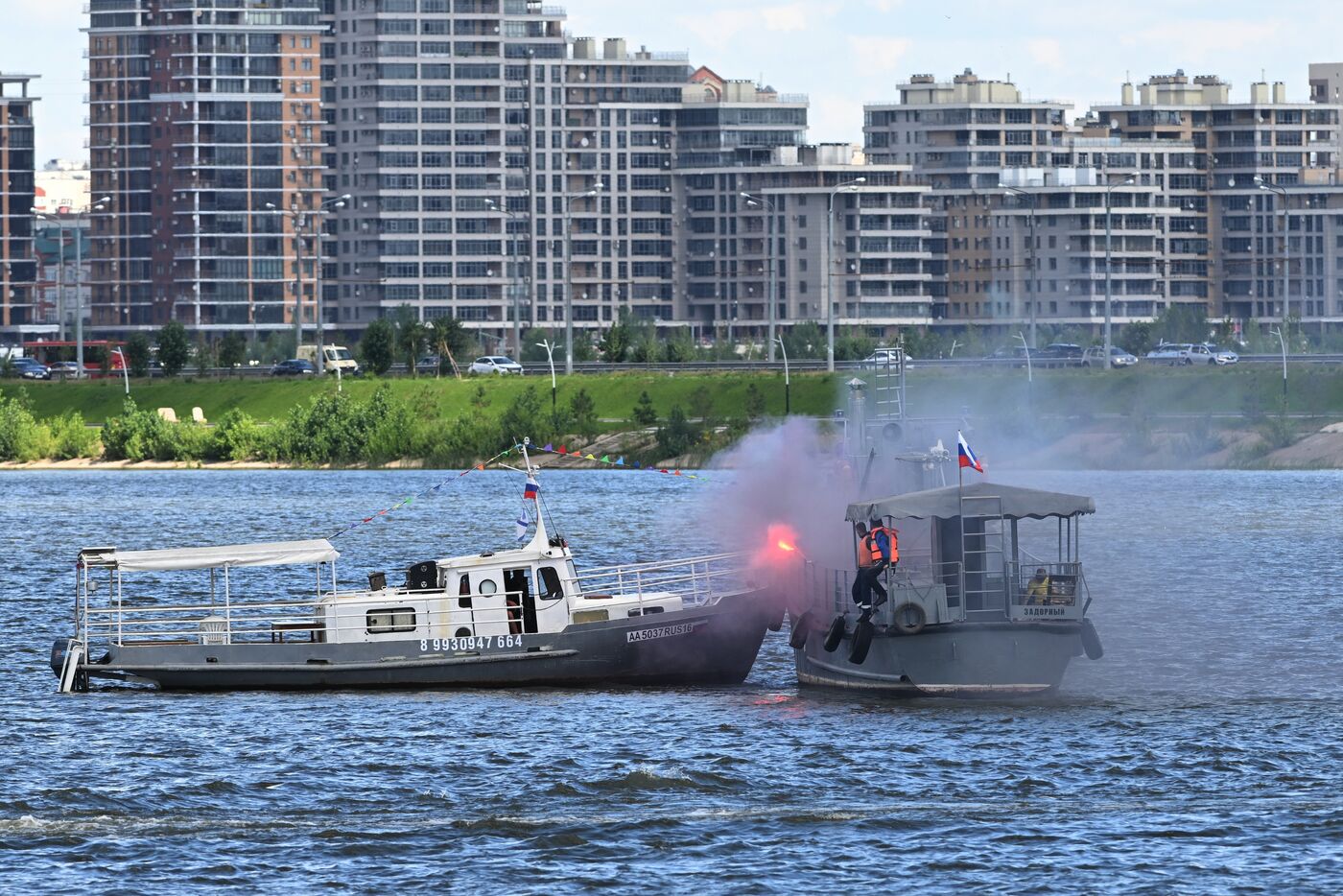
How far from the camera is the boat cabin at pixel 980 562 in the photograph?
2085 inches

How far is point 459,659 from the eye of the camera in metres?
57.8

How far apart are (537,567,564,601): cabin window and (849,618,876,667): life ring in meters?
8.11

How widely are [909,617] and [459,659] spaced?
11.9 metres

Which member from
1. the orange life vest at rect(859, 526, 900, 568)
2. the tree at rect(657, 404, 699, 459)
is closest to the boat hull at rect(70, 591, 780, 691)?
the orange life vest at rect(859, 526, 900, 568)

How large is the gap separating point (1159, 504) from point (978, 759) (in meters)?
93.6

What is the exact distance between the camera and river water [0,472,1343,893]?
39406mm

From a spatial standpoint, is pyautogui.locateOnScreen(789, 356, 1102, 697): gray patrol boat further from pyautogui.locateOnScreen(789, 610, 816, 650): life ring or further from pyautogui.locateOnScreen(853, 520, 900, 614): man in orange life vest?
pyautogui.locateOnScreen(789, 610, 816, 650): life ring

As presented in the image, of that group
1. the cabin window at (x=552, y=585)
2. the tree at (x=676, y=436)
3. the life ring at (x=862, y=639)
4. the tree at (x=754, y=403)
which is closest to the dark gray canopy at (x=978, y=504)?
the life ring at (x=862, y=639)

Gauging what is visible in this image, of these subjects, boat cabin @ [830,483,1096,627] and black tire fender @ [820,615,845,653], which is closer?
boat cabin @ [830,483,1096,627]

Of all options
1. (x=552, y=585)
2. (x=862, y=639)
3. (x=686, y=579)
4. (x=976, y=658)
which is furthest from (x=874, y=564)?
(x=552, y=585)

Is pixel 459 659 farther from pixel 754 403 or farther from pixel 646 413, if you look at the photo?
pixel 754 403

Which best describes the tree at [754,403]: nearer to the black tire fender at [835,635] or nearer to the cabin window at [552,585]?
the cabin window at [552,585]

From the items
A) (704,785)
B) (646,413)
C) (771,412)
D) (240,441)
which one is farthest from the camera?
(240,441)

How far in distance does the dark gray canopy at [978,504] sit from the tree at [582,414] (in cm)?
13054
